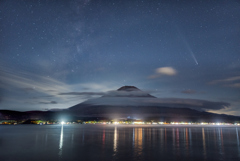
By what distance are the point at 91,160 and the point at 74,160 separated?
2.08 meters

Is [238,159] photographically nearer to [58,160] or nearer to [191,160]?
[191,160]

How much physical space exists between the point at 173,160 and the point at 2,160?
2065 cm

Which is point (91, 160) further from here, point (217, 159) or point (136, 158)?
point (217, 159)

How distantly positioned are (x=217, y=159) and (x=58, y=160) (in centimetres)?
1978

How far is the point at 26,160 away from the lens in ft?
84.6

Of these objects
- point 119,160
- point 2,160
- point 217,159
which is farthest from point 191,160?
point 2,160

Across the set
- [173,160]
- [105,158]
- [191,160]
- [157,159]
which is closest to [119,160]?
[105,158]

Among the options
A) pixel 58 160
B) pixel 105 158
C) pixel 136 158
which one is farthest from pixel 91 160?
pixel 136 158

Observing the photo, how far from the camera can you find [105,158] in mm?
26734

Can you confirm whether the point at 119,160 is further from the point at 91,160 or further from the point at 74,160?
the point at 74,160

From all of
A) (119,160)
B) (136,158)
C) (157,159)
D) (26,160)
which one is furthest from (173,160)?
(26,160)

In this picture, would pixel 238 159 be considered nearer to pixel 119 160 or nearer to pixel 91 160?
pixel 119 160

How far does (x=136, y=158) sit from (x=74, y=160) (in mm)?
7609

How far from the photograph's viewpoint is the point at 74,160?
25797mm
